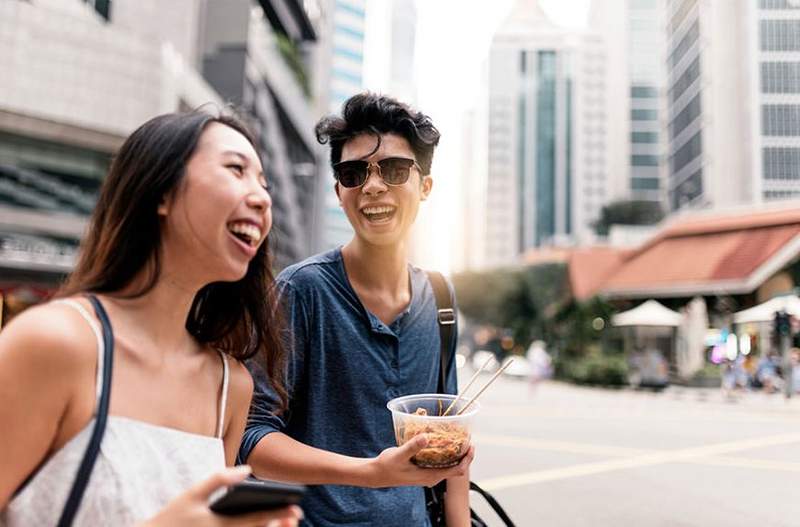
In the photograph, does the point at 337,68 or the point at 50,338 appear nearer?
the point at 50,338

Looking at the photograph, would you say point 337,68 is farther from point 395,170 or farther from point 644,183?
point 395,170

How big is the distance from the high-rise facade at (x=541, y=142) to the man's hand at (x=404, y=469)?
98.8 metres

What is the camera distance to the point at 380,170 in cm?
175

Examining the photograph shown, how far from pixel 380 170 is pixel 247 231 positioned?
68 cm

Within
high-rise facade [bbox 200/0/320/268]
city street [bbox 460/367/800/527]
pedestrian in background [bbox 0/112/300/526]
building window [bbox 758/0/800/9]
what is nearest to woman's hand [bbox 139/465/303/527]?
pedestrian in background [bbox 0/112/300/526]

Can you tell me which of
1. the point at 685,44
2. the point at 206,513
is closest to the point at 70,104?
the point at 685,44

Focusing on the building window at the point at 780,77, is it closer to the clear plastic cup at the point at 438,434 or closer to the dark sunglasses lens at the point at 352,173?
the dark sunglasses lens at the point at 352,173

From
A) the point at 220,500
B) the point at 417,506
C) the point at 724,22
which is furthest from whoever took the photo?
the point at 724,22

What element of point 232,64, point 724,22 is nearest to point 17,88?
point 232,64

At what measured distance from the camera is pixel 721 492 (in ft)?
11.5

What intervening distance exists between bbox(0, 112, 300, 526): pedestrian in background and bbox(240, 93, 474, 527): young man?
1.14 feet

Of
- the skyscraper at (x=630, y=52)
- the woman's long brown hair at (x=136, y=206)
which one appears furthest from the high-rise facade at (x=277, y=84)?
the woman's long brown hair at (x=136, y=206)

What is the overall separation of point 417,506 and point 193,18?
68.9 feet

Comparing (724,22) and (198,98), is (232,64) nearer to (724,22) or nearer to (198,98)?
(198,98)
